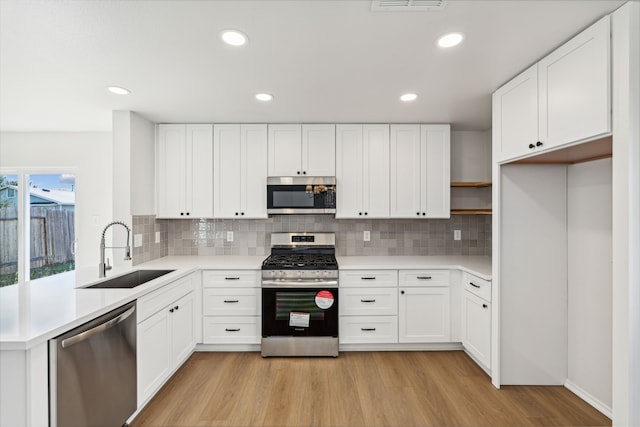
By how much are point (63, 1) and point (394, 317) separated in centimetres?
323

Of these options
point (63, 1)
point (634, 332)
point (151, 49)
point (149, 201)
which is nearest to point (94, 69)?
point (151, 49)


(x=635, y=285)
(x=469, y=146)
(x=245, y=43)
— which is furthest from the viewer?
(x=469, y=146)

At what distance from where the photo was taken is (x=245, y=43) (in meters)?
1.74

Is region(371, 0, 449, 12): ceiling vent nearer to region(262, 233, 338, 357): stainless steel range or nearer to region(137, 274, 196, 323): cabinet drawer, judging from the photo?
region(262, 233, 338, 357): stainless steel range

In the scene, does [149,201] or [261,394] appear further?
[149,201]

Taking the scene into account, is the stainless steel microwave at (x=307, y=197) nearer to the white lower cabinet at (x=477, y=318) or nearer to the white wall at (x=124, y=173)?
→ the white wall at (x=124, y=173)

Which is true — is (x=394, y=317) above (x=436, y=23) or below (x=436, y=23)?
below

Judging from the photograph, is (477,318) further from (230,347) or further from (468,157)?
(230,347)

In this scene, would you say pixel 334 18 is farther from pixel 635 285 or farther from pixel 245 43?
pixel 635 285

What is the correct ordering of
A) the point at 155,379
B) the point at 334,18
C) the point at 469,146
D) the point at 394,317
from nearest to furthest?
the point at 334,18 → the point at 155,379 → the point at 394,317 → the point at 469,146

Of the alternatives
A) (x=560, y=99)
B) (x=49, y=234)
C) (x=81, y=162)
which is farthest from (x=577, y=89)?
(x=49, y=234)

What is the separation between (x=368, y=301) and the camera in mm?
2986

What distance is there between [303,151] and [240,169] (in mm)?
727

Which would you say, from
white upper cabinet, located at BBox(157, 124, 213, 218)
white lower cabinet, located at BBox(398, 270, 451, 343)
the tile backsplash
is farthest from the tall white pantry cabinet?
white upper cabinet, located at BBox(157, 124, 213, 218)
